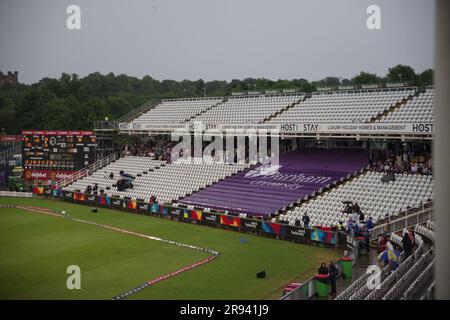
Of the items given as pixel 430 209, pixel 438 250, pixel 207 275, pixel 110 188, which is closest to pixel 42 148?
pixel 110 188

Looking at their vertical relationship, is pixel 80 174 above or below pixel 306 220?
above

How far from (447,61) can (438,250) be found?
2.10 metres

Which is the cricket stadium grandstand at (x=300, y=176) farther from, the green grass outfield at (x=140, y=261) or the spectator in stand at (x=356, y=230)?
the green grass outfield at (x=140, y=261)

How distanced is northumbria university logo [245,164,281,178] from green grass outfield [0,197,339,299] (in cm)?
710

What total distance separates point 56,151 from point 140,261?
2823 centimetres

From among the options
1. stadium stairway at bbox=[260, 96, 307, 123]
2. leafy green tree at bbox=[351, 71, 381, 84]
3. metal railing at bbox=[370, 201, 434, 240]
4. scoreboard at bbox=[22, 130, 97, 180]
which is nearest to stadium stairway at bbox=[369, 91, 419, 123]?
stadium stairway at bbox=[260, 96, 307, 123]

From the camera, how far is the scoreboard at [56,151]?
44156 mm

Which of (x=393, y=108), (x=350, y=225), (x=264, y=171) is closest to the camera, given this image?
(x=350, y=225)

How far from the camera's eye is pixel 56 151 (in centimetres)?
4441

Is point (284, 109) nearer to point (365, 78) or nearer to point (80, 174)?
point (80, 174)

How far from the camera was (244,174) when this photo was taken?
34500mm

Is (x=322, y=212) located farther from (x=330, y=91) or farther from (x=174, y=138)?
(x=174, y=138)

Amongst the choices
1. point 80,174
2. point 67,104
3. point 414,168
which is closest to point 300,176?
point 414,168

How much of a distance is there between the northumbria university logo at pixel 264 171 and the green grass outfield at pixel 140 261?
7100 millimetres
